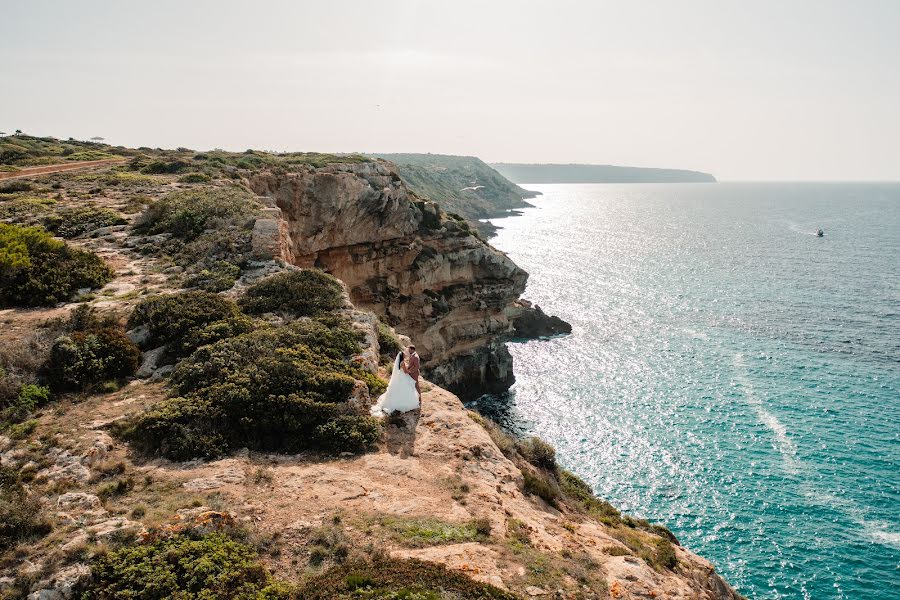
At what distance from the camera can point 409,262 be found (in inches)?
2012

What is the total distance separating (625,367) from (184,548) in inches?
2162

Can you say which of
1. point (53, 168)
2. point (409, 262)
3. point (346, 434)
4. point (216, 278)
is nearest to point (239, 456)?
point (346, 434)

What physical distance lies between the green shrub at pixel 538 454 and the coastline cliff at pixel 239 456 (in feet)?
0.23

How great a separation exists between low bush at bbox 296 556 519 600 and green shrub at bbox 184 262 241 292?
1421 centimetres

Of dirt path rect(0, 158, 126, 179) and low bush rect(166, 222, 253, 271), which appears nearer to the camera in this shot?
low bush rect(166, 222, 253, 271)

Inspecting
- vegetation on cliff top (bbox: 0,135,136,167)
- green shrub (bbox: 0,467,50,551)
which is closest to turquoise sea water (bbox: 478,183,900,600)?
green shrub (bbox: 0,467,50,551)

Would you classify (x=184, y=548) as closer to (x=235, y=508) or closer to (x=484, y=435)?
(x=235, y=508)

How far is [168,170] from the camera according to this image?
126 ft

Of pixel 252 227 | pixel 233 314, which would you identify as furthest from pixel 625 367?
pixel 233 314

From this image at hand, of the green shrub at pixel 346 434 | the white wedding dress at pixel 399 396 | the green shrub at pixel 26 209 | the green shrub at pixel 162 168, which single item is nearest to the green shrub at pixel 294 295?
the white wedding dress at pixel 399 396

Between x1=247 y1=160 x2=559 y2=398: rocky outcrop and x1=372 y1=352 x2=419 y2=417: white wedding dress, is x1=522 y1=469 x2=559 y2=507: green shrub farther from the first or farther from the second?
x1=247 y1=160 x2=559 y2=398: rocky outcrop

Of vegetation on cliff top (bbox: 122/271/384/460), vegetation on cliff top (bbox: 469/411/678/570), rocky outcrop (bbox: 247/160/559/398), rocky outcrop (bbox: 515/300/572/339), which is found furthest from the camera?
rocky outcrop (bbox: 515/300/572/339)

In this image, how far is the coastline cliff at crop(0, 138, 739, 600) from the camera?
8414 millimetres

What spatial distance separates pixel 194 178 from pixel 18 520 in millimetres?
30230
